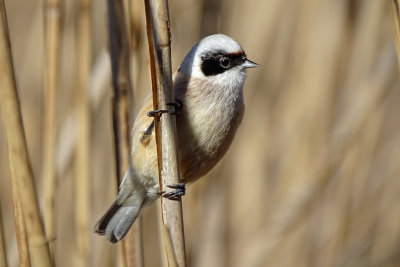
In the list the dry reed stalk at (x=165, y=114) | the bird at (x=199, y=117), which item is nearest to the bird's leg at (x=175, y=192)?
the dry reed stalk at (x=165, y=114)

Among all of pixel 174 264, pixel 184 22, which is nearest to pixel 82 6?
pixel 184 22

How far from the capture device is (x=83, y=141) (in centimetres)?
153

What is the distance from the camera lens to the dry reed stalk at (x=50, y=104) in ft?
4.69

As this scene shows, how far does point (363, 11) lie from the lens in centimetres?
186

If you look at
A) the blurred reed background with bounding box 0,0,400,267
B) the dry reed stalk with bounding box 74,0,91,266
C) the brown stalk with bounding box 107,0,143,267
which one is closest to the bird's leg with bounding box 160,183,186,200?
the brown stalk with bounding box 107,0,143,267

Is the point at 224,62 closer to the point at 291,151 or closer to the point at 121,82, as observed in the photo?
the point at 121,82

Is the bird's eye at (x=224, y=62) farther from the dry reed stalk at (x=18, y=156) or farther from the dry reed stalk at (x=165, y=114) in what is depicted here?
the dry reed stalk at (x=18, y=156)

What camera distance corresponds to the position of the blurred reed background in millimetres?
1873

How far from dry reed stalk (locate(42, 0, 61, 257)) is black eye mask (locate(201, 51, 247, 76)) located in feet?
1.20

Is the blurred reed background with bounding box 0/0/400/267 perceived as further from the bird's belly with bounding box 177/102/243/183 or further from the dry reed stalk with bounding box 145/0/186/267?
the dry reed stalk with bounding box 145/0/186/267

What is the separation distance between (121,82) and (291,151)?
32.3 inches

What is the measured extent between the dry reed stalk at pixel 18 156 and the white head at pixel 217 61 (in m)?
0.47

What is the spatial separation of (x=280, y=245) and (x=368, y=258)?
31cm

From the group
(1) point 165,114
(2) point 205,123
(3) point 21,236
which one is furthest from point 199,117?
(3) point 21,236
